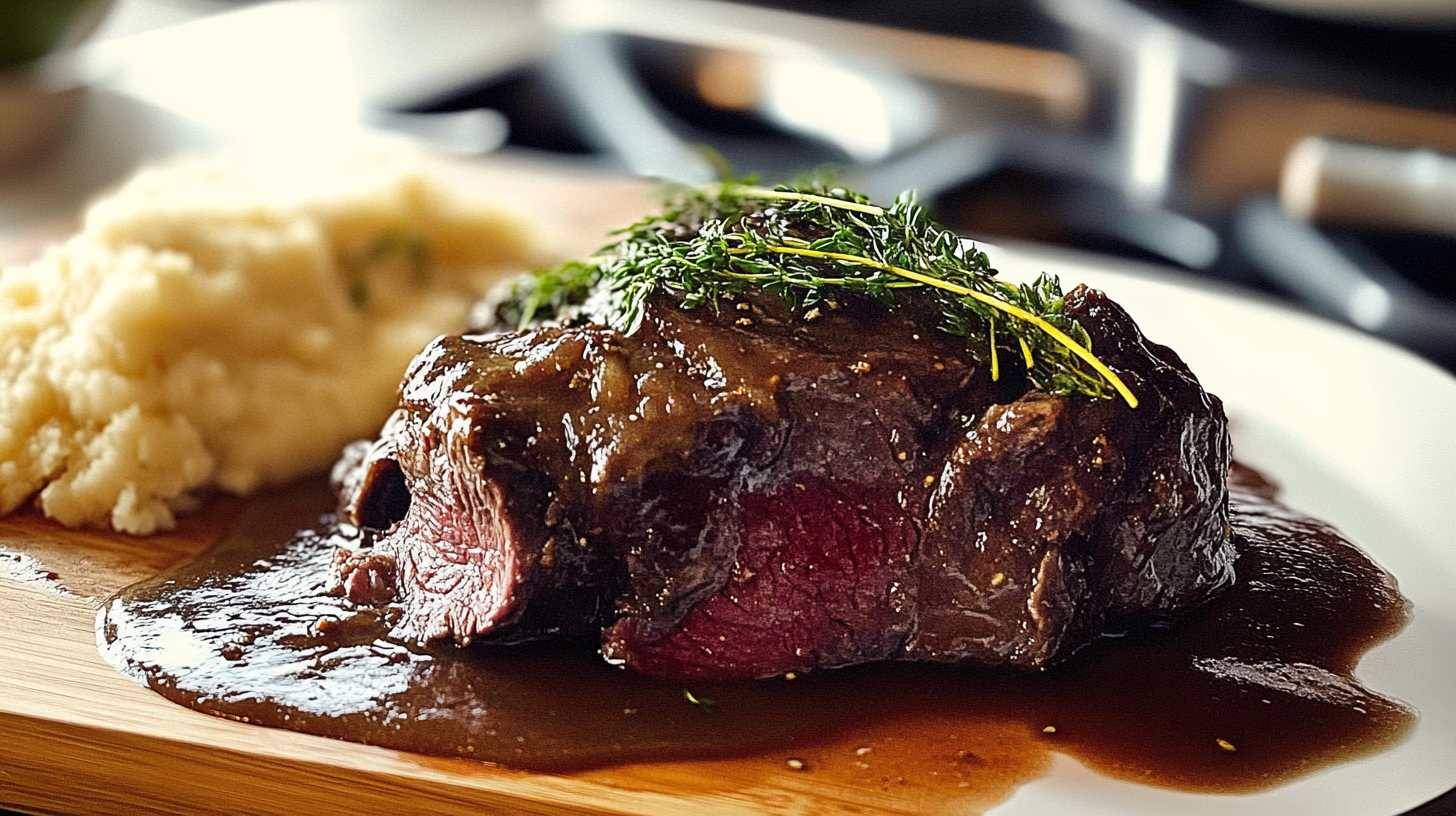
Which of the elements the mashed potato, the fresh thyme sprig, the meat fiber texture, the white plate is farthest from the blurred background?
the meat fiber texture

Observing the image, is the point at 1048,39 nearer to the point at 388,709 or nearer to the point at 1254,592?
the point at 1254,592

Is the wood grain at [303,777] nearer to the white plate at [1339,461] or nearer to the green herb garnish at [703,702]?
the green herb garnish at [703,702]

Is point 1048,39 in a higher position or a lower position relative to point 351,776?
higher

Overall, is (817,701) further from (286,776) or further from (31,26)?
(31,26)

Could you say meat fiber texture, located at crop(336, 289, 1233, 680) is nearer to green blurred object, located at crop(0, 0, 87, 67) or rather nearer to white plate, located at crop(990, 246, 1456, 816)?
white plate, located at crop(990, 246, 1456, 816)

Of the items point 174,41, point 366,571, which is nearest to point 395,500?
point 366,571
